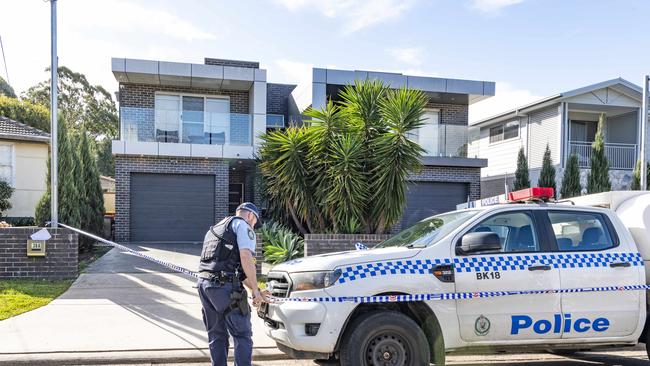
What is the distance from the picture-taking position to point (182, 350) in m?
5.90

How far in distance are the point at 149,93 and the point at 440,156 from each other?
969 centimetres

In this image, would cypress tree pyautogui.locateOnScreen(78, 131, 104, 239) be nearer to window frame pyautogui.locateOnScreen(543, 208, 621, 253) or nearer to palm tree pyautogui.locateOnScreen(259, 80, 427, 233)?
palm tree pyautogui.locateOnScreen(259, 80, 427, 233)

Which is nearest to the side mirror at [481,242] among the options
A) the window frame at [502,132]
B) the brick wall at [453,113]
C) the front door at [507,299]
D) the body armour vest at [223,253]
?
the front door at [507,299]

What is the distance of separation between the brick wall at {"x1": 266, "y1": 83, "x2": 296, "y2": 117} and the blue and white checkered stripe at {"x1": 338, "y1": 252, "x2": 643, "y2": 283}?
14815mm

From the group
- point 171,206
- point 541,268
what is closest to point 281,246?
point 171,206

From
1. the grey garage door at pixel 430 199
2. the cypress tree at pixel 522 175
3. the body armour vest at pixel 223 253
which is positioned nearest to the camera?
the body armour vest at pixel 223 253

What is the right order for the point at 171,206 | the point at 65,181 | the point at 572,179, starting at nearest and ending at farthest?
the point at 65,181, the point at 171,206, the point at 572,179

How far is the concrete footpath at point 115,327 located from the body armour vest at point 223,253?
5.64ft

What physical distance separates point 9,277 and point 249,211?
6645 millimetres

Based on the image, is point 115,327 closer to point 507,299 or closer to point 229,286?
point 229,286

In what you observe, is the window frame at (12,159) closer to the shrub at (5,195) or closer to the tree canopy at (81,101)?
the shrub at (5,195)

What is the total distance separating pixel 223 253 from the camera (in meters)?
4.63

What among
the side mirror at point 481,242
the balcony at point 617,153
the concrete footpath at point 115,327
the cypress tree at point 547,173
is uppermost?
the balcony at point 617,153

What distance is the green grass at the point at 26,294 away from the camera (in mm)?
7274
